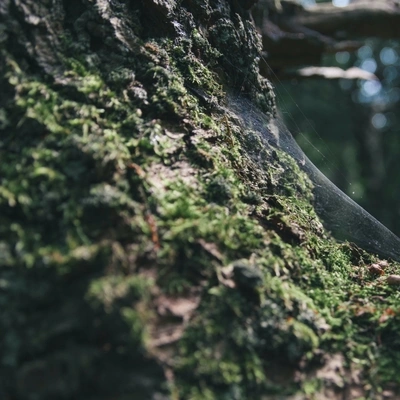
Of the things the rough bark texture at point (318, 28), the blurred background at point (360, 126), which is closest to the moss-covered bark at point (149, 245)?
the rough bark texture at point (318, 28)

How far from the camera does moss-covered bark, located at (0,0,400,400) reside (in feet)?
3.94

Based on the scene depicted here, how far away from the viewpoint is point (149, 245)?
1379mm

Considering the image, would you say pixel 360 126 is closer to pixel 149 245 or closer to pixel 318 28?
pixel 318 28

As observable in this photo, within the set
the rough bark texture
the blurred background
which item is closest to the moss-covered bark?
the rough bark texture

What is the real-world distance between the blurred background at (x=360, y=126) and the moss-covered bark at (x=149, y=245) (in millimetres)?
8637

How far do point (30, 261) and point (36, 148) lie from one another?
0.41 metres

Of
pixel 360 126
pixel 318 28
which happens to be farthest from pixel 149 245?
pixel 360 126

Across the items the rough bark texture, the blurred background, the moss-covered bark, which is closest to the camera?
the moss-covered bark

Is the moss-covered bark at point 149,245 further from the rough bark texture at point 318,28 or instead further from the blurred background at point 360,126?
the blurred background at point 360,126

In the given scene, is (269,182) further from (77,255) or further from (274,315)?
(77,255)

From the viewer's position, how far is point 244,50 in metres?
2.35

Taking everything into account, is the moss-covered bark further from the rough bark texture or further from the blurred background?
the blurred background

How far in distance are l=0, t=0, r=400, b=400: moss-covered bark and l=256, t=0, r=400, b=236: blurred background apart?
8.64 meters

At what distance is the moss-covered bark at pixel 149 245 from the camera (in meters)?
1.20
